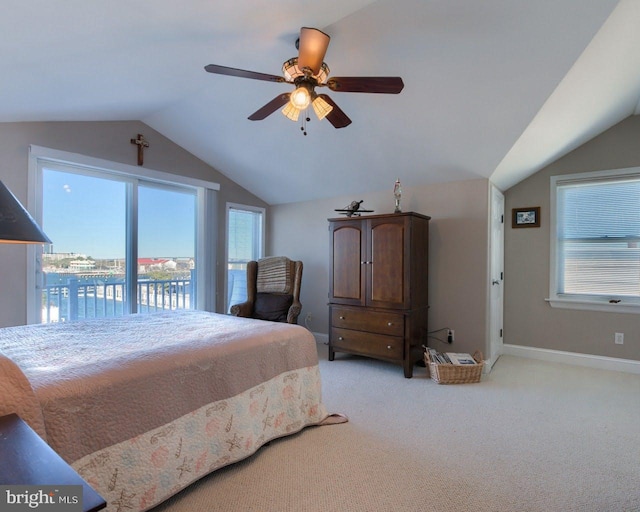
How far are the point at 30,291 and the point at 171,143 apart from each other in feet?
6.99

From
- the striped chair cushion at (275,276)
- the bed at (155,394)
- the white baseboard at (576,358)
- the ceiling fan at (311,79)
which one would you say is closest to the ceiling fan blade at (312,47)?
the ceiling fan at (311,79)

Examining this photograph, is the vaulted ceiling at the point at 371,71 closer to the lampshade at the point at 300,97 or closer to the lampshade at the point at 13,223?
the lampshade at the point at 300,97

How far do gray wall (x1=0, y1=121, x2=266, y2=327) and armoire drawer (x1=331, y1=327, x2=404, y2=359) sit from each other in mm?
2670

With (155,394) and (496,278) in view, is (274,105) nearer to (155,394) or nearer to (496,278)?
(155,394)

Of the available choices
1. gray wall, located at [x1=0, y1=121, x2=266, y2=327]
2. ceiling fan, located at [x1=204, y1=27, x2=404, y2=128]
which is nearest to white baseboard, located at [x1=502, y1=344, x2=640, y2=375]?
ceiling fan, located at [x1=204, y1=27, x2=404, y2=128]

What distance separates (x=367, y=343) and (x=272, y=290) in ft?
4.95

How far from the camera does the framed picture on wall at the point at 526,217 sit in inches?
158

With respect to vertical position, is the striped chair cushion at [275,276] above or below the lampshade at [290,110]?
below

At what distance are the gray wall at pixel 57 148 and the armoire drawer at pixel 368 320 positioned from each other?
2500 mm

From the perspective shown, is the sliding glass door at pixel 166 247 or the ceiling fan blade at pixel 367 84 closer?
the ceiling fan blade at pixel 367 84

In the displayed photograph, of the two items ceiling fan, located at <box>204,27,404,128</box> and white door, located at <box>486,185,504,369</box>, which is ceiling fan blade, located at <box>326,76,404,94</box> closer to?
ceiling fan, located at <box>204,27,404,128</box>

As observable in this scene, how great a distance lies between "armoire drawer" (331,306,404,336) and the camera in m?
3.47

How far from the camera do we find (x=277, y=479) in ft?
5.92

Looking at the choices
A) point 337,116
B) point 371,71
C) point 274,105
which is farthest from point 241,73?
point 371,71
